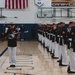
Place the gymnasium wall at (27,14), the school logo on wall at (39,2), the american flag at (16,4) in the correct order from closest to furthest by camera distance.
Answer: the american flag at (16,4) → the school logo on wall at (39,2) → the gymnasium wall at (27,14)

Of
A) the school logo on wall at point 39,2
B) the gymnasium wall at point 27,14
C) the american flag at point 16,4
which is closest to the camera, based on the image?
the american flag at point 16,4

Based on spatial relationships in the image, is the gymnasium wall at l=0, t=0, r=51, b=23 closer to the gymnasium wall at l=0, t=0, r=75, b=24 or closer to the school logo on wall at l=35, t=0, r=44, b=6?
the gymnasium wall at l=0, t=0, r=75, b=24

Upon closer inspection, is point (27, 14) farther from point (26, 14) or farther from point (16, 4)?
point (16, 4)

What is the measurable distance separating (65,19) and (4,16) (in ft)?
24.3

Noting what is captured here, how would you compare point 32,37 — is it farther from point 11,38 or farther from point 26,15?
point 11,38

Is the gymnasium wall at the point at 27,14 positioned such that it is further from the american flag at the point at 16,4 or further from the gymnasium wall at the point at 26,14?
the american flag at the point at 16,4

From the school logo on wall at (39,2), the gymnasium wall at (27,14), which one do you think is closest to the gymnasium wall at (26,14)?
the gymnasium wall at (27,14)

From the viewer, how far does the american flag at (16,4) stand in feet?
119

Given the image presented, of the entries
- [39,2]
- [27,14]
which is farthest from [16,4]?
[39,2]

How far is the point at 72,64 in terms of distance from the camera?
1130 cm

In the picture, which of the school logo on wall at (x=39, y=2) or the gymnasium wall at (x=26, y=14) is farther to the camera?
the gymnasium wall at (x=26, y=14)

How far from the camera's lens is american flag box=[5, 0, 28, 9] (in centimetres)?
3616

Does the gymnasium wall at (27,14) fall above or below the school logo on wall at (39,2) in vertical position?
below

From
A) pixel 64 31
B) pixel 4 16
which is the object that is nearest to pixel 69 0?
pixel 4 16
